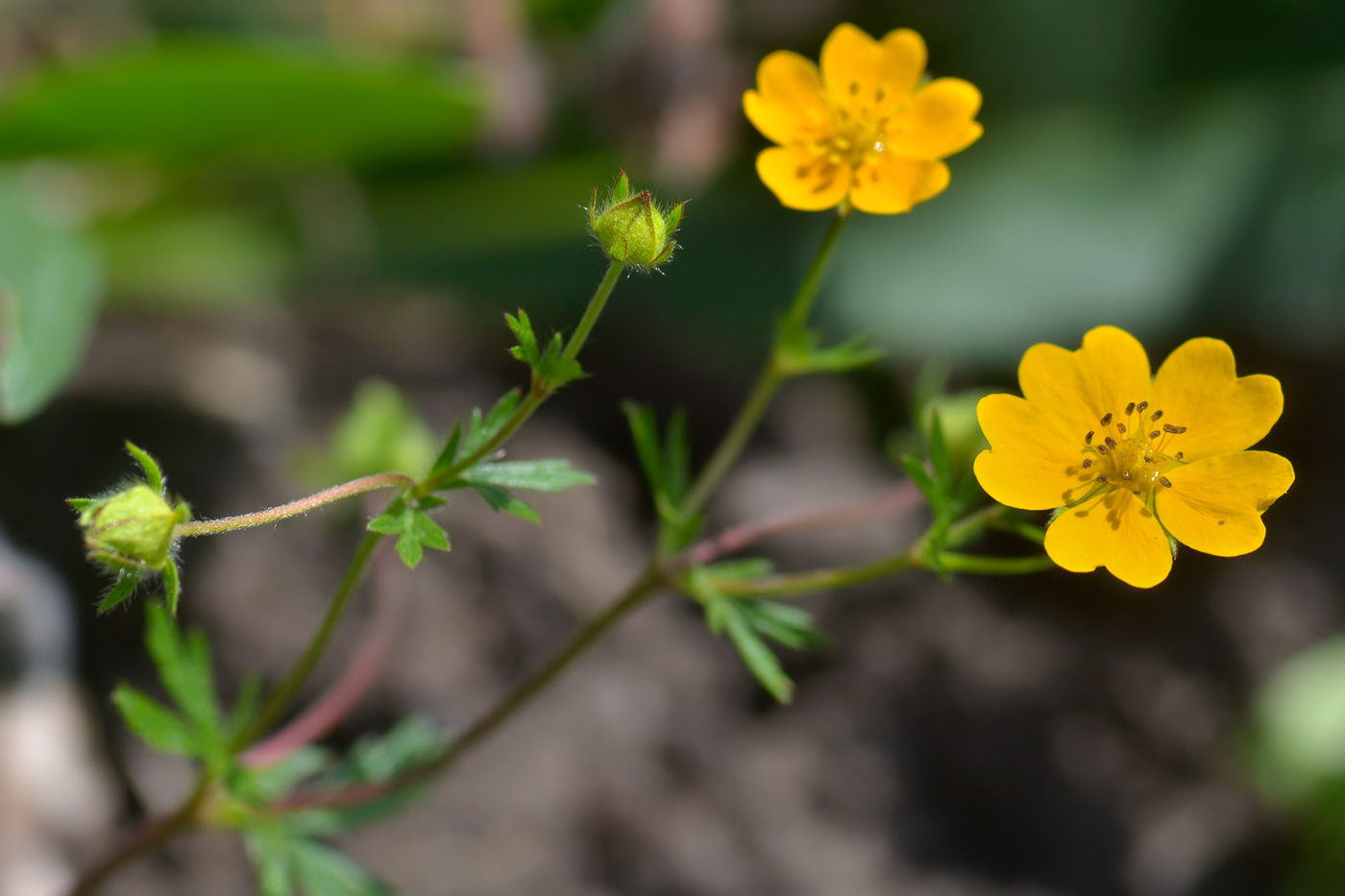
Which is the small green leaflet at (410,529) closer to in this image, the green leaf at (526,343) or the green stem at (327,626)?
the green stem at (327,626)

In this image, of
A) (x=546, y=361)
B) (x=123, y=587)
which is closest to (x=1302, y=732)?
(x=546, y=361)

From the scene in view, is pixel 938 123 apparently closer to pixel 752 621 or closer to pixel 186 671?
pixel 752 621

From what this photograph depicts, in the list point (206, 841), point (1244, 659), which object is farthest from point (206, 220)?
point (1244, 659)

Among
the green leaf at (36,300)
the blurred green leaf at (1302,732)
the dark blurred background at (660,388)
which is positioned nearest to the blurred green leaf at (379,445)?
the dark blurred background at (660,388)

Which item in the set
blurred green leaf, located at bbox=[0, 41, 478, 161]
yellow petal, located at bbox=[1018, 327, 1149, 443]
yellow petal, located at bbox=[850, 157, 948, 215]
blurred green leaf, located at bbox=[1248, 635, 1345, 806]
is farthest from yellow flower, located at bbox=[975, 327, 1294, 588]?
blurred green leaf, located at bbox=[0, 41, 478, 161]

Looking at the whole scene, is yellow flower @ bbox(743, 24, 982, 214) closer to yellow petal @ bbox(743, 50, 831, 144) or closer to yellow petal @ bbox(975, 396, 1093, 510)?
yellow petal @ bbox(743, 50, 831, 144)

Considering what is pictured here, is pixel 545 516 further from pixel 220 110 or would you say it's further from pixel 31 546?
pixel 220 110
